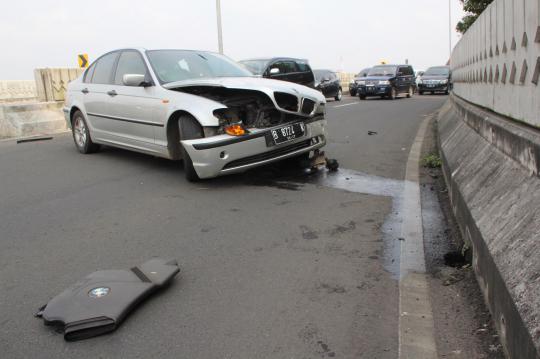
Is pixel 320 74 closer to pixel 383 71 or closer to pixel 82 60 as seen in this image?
pixel 383 71

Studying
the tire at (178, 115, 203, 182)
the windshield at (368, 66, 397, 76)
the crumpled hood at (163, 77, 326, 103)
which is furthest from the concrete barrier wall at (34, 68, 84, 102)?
the windshield at (368, 66, 397, 76)

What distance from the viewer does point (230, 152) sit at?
5859 millimetres

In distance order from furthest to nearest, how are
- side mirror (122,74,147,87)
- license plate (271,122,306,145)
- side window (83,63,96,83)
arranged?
1. side window (83,63,96,83)
2. side mirror (122,74,147,87)
3. license plate (271,122,306,145)

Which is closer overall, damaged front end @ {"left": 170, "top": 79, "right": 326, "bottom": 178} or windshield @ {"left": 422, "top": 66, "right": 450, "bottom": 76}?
damaged front end @ {"left": 170, "top": 79, "right": 326, "bottom": 178}

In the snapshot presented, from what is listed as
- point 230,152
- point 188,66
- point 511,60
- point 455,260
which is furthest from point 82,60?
point 455,260

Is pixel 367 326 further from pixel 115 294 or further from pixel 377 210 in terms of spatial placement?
pixel 377 210

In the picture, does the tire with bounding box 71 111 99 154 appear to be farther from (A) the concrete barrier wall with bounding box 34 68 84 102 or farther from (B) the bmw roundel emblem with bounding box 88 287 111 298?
(B) the bmw roundel emblem with bounding box 88 287 111 298

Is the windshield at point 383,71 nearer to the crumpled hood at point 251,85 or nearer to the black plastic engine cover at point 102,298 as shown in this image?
the crumpled hood at point 251,85

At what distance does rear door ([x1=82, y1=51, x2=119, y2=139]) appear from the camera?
25.6ft

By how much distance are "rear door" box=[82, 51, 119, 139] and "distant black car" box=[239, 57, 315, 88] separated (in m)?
7.42

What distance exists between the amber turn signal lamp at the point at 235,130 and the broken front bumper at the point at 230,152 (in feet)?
0.21

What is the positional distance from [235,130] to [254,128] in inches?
13.2

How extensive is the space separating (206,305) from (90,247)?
1.50m

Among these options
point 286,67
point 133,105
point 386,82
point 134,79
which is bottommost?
point 133,105
